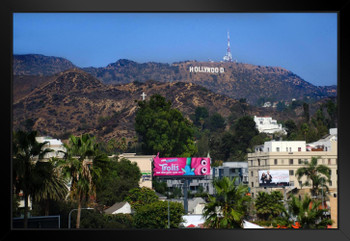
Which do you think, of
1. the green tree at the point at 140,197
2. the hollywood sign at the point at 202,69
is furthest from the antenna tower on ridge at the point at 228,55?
the green tree at the point at 140,197

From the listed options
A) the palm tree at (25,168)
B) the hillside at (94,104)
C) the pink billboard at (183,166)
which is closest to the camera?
the palm tree at (25,168)

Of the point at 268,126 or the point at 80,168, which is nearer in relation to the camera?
the point at 80,168

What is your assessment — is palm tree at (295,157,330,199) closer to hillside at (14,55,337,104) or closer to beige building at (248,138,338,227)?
beige building at (248,138,338,227)

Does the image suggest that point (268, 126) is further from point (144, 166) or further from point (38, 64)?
point (38, 64)

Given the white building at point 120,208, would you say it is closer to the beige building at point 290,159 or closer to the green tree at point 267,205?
the green tree at point 267,205

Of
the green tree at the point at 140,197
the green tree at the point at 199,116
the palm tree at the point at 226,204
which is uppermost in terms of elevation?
the green tree at the point at 199,116

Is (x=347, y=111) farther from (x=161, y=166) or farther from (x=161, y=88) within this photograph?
(x=161, y=88)
